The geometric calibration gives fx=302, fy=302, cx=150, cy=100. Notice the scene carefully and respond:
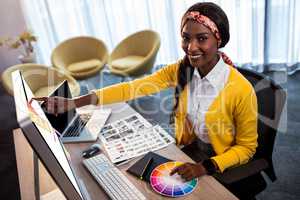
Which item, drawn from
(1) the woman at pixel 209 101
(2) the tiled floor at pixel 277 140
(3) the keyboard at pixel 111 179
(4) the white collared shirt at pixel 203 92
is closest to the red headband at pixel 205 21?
(1) the woman at pixel 209 101

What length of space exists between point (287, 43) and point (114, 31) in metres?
2.28

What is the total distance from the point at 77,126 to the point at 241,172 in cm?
86

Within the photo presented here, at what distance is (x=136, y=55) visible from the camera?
373cm

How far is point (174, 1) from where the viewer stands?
385cm

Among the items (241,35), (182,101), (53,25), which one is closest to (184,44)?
(182,101)

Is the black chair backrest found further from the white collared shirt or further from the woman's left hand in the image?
the woman's left hand

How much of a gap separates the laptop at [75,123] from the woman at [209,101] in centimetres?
5

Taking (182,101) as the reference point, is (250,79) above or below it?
above

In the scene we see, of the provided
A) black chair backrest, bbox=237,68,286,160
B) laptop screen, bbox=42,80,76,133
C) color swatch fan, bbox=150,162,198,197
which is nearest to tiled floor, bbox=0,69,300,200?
black chair backrest, bbox=237,68,286,160

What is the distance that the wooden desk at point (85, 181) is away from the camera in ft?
3.59

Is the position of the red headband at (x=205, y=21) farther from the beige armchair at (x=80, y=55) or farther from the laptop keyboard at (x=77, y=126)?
the beige armchair at (x=80, y=55)

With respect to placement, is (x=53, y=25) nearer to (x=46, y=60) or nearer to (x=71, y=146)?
(x=46, y=60)

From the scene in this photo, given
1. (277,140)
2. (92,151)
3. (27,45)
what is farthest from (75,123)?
(27,45)

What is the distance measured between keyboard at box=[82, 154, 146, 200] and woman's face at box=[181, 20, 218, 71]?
60 cm
